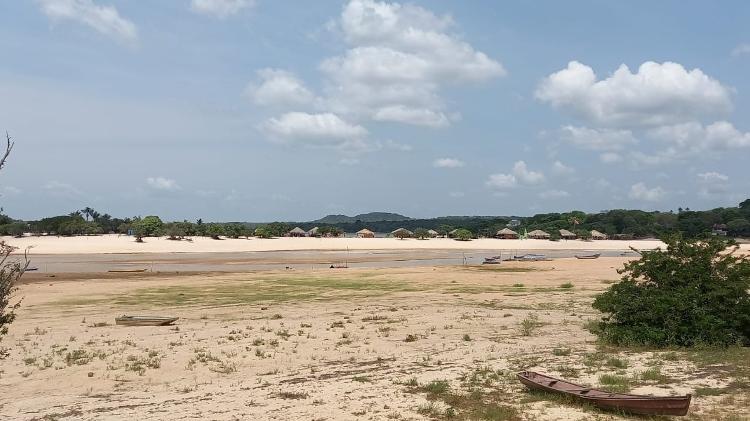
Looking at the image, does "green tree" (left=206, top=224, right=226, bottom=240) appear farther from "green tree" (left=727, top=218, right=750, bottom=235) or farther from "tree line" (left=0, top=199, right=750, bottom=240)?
"green tree" (left=727, top=218, right=750, bottom=235)

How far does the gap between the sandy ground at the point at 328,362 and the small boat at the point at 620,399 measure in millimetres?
262

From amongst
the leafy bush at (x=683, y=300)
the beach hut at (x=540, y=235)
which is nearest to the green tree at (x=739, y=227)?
the beach hut at (x=540, y=235)

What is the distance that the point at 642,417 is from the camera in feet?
35.1

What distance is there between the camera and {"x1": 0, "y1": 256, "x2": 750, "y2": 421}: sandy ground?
12078 mm

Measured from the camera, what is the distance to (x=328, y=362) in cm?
1698

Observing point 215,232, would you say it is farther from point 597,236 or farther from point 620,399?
point 620,399

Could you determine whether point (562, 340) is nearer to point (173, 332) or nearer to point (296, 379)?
point (296, 379)

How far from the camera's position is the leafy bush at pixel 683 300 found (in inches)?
690

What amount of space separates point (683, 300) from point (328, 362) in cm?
1085

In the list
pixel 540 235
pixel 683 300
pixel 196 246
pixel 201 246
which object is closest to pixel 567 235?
pixel 540 235

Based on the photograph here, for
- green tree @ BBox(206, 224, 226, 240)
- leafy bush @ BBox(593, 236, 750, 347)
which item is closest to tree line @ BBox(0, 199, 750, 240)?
green tree @ BBox(206, 224, 226, 240)

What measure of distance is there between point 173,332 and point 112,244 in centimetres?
8897

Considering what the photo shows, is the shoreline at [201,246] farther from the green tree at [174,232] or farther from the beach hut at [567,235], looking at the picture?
the beach hut at [567,235]

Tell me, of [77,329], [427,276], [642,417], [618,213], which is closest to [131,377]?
[77,329]
